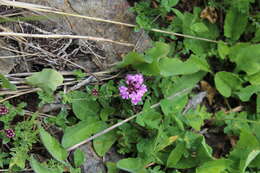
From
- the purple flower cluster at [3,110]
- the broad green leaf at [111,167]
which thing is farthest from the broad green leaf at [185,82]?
the purple flower cluster at [3,110]

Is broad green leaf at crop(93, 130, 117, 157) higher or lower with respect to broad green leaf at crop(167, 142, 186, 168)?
higher

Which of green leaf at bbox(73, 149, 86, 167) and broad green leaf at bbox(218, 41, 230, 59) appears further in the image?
broad green leaf at bbox(218, 41, 230, 59)

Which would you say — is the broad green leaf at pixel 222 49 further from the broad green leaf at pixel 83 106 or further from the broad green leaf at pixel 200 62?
the broad green leaf at pixel 83 106

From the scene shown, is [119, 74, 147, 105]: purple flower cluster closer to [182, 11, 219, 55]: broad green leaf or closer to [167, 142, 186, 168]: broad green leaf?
[167, 142, 186, 168]: broad green leaf

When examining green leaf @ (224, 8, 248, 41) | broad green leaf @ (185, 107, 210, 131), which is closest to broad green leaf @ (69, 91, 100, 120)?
broad green leaf @ (185, 107, 210, 131)

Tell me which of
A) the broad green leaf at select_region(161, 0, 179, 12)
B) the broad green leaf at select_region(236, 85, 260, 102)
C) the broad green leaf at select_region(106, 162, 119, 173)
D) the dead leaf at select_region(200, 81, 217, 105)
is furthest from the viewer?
the dead leaf at select_region(200, 81, 217, 105)

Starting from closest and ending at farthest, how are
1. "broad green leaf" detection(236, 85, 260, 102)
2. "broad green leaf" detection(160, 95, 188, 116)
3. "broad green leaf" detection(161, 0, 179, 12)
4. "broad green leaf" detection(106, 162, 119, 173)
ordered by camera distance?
"broad green leaf" detection(106, 162, 119, 173)
"broad green leaf" detection(160, 95, 188, 116)
"broad green leaf" detection(161, 0, 179, 12)
"broad green leaf" detection(236, 85, 260, 102)
